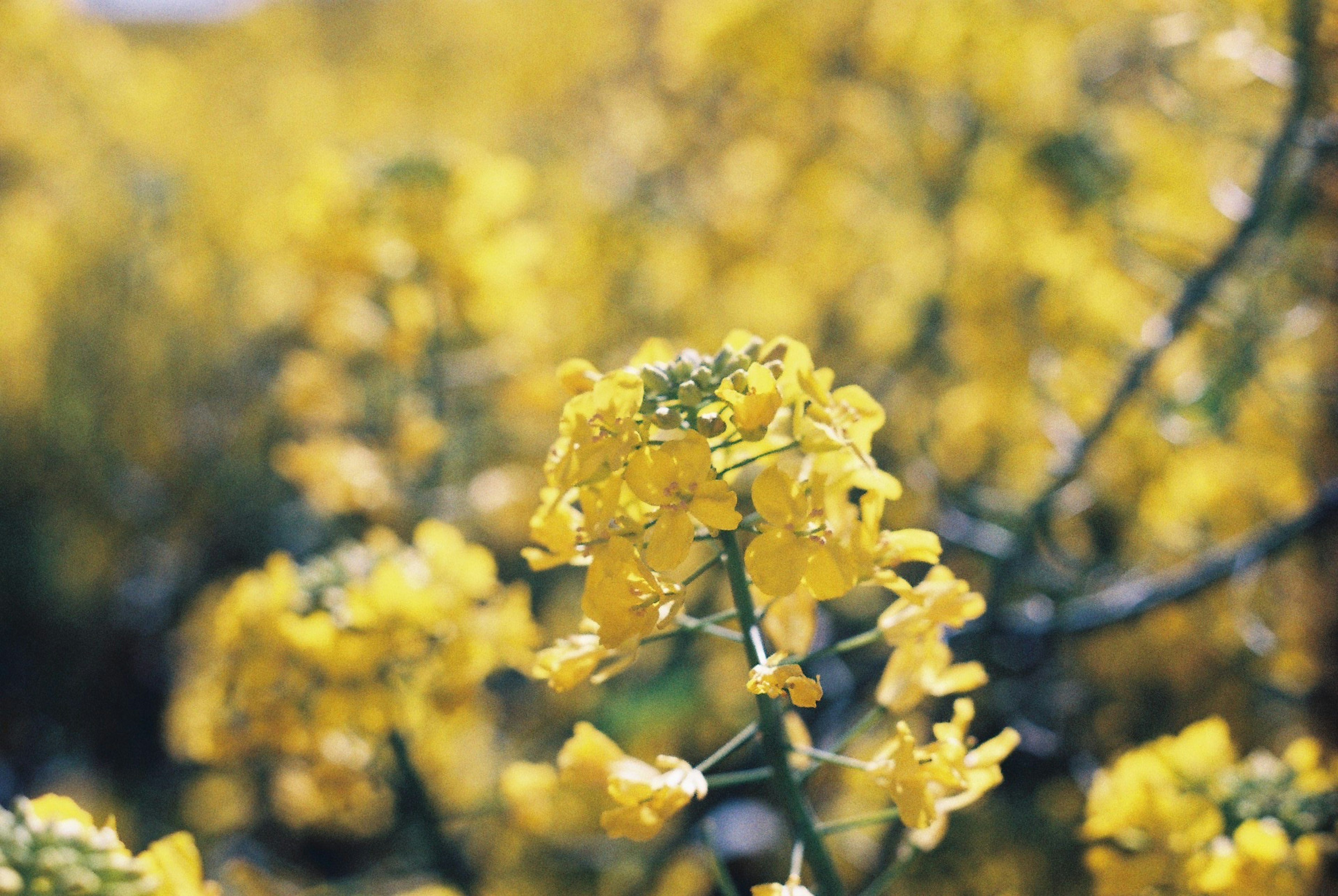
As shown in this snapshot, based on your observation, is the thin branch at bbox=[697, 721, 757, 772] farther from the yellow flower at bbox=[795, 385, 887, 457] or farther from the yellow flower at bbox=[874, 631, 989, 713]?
the yellow flower at bbox=[795, 385, 887, 457]

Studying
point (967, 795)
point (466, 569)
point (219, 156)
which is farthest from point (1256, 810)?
point (219, 156)

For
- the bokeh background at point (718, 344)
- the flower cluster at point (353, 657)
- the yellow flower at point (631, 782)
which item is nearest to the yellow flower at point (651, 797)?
the yellow flower at point (631, 782)

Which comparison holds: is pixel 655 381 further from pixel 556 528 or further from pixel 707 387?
pixel 556 528

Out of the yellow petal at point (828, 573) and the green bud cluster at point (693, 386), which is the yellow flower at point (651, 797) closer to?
the yellow petal at point (828, 573)

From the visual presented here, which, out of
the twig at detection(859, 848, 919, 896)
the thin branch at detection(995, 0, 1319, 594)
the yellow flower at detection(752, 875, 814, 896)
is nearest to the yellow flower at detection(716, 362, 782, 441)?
the yellow flower at detection(752, 875, 814, 896)

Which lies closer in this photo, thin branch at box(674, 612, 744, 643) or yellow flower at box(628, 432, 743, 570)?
yellow flower at box(628, 432, 743, 570)

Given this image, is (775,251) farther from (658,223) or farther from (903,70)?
(903,70)

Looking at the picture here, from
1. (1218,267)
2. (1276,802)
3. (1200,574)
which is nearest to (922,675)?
(1276,802)

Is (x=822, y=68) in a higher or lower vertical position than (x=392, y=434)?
higher
